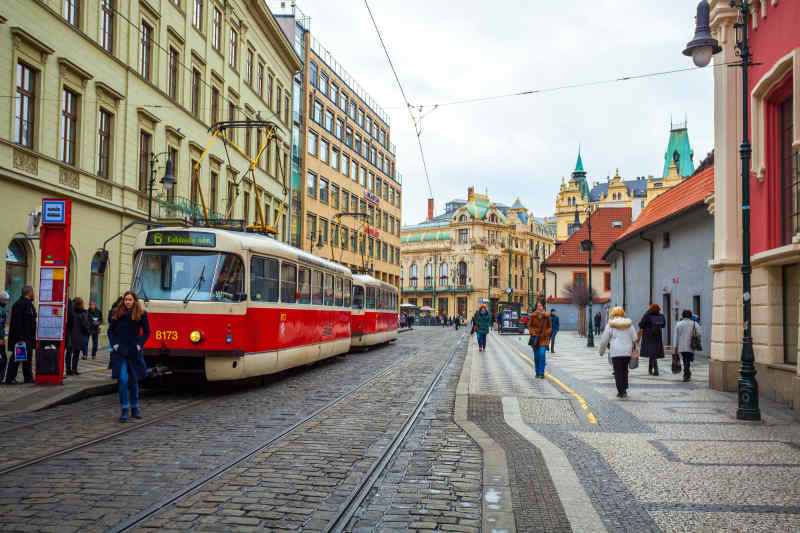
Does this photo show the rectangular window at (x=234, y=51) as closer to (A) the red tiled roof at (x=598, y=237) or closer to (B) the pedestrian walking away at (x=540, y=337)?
(B) the pedestrian walking away at (x=540, y=337)

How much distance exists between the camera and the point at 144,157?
27000 mm

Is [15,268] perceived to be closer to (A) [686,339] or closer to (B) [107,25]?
(B) [107,25]

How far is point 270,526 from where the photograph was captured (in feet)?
17.3

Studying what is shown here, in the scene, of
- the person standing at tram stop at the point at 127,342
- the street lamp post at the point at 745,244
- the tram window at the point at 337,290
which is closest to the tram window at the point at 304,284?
the tram window at the point at 337,290

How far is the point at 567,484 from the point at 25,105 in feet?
61.2

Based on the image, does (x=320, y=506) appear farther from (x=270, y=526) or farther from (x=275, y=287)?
(x=275, y=287)

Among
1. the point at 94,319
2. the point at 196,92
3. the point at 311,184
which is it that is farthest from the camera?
the point at 311,184

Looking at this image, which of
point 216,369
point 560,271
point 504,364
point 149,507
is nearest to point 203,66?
point 504,364

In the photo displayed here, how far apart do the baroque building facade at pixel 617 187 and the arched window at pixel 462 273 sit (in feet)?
70.9

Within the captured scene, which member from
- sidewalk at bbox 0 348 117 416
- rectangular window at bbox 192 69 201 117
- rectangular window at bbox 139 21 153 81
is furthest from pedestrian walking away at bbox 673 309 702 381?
rectangular window at bbox 192 69 201 117

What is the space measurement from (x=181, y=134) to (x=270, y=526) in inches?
1065

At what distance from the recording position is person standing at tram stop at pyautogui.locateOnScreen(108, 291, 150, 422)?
9.55 m

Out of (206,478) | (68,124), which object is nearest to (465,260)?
(68,124)

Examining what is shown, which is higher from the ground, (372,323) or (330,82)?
(330,82)
